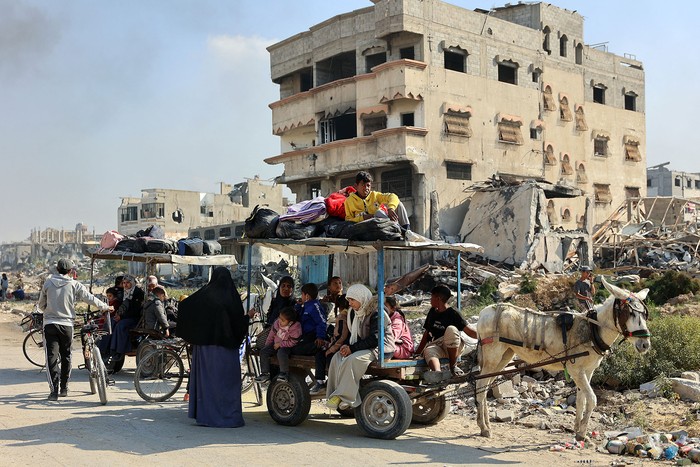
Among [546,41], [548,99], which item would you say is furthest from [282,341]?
[546,41]

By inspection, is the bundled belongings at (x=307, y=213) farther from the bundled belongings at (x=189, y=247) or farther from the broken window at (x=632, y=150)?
the broken window at (x=632, y=150)

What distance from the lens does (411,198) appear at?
119 feet

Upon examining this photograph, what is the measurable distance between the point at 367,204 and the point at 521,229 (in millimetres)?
26054

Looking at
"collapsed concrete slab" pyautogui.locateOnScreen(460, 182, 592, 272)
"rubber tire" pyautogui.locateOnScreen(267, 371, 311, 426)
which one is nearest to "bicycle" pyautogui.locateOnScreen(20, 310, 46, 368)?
"rubber tire" pyautogui.locateOnScreen(267, 371, 311, 426)

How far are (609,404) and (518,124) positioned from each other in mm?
30964

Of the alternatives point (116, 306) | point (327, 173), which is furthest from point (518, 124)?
point (116, 306)

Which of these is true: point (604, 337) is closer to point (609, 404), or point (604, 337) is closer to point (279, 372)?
point (609, 404)

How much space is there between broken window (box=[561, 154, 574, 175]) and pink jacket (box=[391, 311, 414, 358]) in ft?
119

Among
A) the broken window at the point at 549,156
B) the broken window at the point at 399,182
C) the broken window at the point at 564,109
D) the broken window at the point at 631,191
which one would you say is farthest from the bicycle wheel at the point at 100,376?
the broken window at the point at 631,191

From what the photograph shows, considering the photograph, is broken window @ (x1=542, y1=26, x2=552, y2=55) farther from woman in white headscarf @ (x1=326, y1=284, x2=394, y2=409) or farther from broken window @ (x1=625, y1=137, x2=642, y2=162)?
woman in white headscarf @ (x1=326, y1=284, x2=394, y2=409)

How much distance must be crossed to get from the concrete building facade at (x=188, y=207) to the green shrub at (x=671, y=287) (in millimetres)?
54496

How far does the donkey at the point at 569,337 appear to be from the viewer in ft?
26.2

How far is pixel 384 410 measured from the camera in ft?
27.7

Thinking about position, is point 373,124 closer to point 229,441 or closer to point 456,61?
point 456,61
